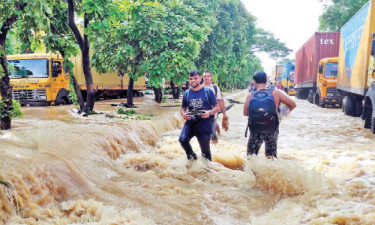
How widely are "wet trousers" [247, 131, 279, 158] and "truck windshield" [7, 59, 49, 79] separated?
1289 cm

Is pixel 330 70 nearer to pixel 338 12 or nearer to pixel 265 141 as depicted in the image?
pixel 338 12

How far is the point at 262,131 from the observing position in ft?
17.4

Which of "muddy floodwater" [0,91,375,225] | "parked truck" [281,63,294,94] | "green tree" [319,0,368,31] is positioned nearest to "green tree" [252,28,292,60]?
"parked truck" [281,63,294,94]

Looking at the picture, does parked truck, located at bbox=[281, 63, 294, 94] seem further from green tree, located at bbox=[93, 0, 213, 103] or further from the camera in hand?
the camera in hand

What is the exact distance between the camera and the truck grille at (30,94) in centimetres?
1586

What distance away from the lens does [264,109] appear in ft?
17.1

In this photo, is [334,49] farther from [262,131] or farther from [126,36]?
[262,131]

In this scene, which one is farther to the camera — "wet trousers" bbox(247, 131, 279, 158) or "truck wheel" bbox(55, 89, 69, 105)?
"truck wheel" bbox(55, 89, 69, 105)

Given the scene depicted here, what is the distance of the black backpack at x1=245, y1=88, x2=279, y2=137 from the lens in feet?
17.0

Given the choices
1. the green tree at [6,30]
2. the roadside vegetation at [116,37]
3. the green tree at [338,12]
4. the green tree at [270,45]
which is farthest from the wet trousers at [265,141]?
the green tree at [270,45]

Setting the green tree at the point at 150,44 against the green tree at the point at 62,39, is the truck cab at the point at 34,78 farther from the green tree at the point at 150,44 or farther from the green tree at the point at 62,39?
the green tree at the point at 62,39

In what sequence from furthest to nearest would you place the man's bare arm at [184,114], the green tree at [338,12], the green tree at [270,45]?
the green tree at [270,45] < the green tree at [338,12] < the man's bare arm at [184,114]

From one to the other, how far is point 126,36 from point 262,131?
386 inches

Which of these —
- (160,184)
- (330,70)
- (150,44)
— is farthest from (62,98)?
(330,70)
